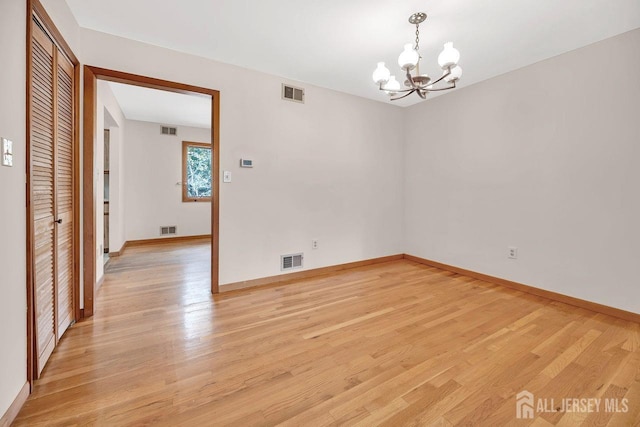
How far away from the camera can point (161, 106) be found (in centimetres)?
486

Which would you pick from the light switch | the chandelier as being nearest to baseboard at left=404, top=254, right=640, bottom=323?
the chandelier

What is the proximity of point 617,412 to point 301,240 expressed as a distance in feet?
9.77

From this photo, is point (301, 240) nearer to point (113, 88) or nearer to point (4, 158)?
point (4, 158)

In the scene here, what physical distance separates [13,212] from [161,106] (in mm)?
4079

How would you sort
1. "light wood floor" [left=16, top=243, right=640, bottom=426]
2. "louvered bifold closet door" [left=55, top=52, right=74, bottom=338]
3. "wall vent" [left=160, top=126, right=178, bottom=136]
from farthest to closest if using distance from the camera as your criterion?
"wall vent" [left=160, top=126, right=178, bottom=136] < "louvered bifold closet door" [left=55, top=52, right=74, bottom=338] < "light wood floor" [left=16, top=243, right=640, bottom=426]

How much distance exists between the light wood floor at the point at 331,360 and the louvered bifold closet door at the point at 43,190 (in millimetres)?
267

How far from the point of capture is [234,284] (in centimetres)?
327

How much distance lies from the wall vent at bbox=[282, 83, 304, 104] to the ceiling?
332 mm

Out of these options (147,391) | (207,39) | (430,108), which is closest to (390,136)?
(430,108)

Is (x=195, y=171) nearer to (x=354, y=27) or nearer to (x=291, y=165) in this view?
(x=291, y=165)

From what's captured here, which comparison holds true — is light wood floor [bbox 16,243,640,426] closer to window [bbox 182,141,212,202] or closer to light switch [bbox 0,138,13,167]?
light switch [bbox 0,138,13,167]

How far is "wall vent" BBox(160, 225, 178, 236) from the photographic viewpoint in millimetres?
6150

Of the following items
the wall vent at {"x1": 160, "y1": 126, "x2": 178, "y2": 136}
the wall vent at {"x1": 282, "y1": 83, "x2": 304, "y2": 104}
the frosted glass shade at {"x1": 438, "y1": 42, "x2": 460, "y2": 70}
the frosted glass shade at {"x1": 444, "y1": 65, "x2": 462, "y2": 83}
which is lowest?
the frosted glass shade at {"x1": 444, "y1": 65, "x2": 462, "y2": 83}

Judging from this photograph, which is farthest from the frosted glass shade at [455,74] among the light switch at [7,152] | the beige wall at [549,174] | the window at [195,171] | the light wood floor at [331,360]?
the window at [195,171]
